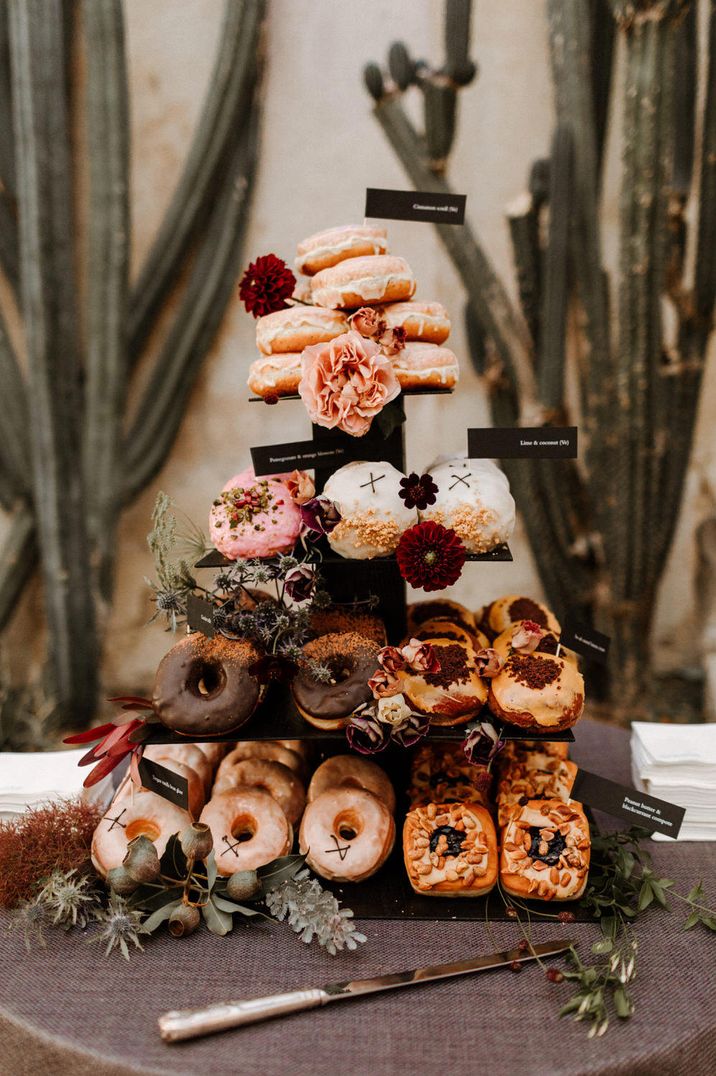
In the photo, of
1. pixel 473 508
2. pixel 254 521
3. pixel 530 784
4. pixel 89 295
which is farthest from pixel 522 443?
pixel 89 295

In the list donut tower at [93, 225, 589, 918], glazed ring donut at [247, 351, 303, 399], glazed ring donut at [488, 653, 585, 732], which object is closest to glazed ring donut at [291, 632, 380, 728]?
donut tower at [93, 225, 589, 918]

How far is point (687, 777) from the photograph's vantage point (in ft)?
5.08

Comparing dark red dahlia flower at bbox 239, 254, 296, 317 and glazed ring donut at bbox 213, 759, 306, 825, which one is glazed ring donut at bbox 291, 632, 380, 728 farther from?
dark red dahlia flower at bbox 239, 254, 296, 317

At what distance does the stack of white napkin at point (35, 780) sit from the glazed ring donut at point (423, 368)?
102cm

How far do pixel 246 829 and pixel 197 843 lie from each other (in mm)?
123

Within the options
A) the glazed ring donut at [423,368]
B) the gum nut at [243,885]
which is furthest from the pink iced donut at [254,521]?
the gum nut at [243,885]

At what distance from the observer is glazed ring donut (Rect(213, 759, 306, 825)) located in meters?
1.51

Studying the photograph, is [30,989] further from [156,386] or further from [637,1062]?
[156,386]


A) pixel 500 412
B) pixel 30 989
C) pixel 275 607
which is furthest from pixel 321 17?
pixel 30 989

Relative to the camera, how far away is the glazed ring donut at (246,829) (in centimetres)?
138

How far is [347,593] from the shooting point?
160 centimetres

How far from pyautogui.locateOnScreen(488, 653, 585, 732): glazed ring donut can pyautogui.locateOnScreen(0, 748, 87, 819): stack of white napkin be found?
0.85 metres

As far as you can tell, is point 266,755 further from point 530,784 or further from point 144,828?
point 530,784

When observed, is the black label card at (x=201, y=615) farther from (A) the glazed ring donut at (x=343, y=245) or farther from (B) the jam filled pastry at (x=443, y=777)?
(A) the glazed ring donut at (x=343, y=245)
